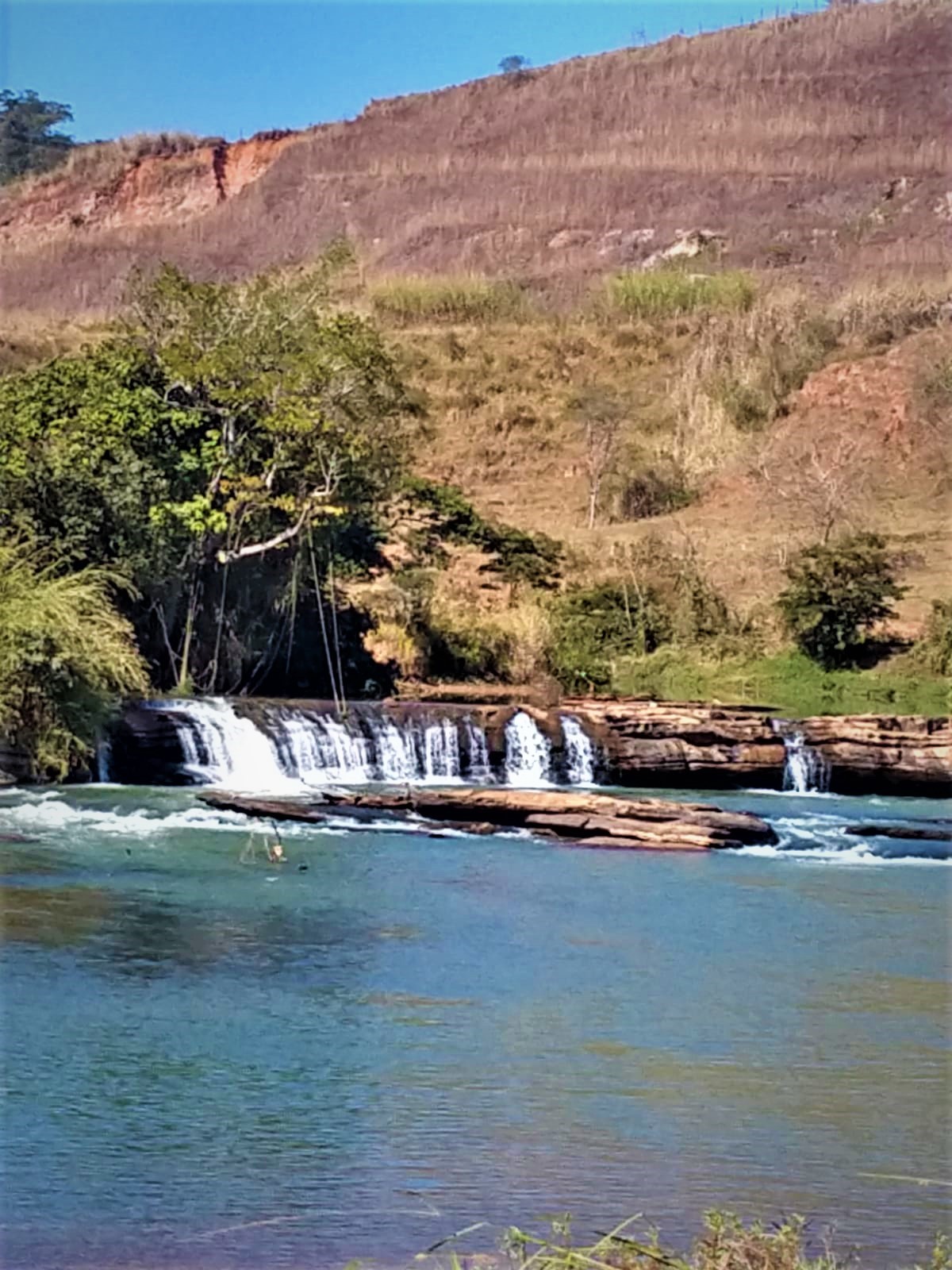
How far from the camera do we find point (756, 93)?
251 ft

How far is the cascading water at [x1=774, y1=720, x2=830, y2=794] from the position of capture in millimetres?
20047

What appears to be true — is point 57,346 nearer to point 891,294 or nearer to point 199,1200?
point 891,294

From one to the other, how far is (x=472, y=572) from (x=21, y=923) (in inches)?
755

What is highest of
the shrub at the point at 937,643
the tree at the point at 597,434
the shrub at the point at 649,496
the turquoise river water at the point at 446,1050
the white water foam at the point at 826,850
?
the tree at the point at 597,434

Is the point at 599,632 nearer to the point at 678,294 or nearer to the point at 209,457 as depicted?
the point at 209,457

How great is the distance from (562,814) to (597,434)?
22961 millimetres

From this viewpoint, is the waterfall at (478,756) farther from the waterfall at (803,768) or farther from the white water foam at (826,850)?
the white water foam at (826,850)

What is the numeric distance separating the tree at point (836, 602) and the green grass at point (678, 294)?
22.9m

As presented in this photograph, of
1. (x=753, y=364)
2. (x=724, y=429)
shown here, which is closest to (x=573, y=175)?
(x=753, y=364)

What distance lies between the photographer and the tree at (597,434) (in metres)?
35.8

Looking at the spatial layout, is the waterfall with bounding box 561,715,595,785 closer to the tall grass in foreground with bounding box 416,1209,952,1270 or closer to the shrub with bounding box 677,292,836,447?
the tall grass in foreground with bounding box 416,1209,952,1270

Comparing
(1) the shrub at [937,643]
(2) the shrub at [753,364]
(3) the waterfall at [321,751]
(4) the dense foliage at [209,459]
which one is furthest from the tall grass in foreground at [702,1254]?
(2) the shrub at [753,364]

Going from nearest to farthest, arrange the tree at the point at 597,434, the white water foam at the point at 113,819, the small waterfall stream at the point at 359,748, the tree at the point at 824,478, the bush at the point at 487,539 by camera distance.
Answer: the white water foam at the point at 113,819
the small waterfall stream at the point at 359,748
the bush at the point at 487,539
the tree at the point at 824,478
the tree at the point at 597,434

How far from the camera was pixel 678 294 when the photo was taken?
164 feet
